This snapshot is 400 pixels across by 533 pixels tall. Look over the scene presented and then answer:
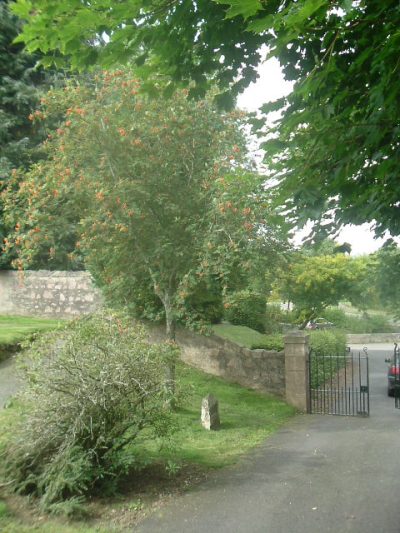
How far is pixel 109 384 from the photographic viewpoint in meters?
6.40

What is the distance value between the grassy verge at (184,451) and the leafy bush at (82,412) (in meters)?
0.28

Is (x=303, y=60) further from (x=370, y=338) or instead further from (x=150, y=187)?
(x=370, y=338)

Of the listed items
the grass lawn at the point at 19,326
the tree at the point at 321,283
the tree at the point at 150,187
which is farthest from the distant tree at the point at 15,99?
the tree at the point at 321,283

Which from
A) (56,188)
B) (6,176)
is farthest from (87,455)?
(6,176)

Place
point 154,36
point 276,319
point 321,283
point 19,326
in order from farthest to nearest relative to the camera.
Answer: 1. point 276,319
2. point 321,283
3. point 19,326
4. point 154,36

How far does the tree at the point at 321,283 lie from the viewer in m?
23.2

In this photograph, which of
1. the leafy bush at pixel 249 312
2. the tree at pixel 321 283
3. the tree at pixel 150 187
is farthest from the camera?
the tree at pixel 321 283

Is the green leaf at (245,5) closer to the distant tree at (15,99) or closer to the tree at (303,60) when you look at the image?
the tree at (303,60)

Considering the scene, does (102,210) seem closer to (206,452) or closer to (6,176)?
(206,452)

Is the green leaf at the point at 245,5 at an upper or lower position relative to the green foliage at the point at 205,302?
upper

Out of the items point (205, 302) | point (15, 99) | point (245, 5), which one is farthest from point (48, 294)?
point (245, 5)

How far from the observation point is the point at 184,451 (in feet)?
27.6

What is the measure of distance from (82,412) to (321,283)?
19496 mm

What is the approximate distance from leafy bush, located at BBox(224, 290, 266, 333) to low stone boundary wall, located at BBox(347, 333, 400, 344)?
2135 centimetres
